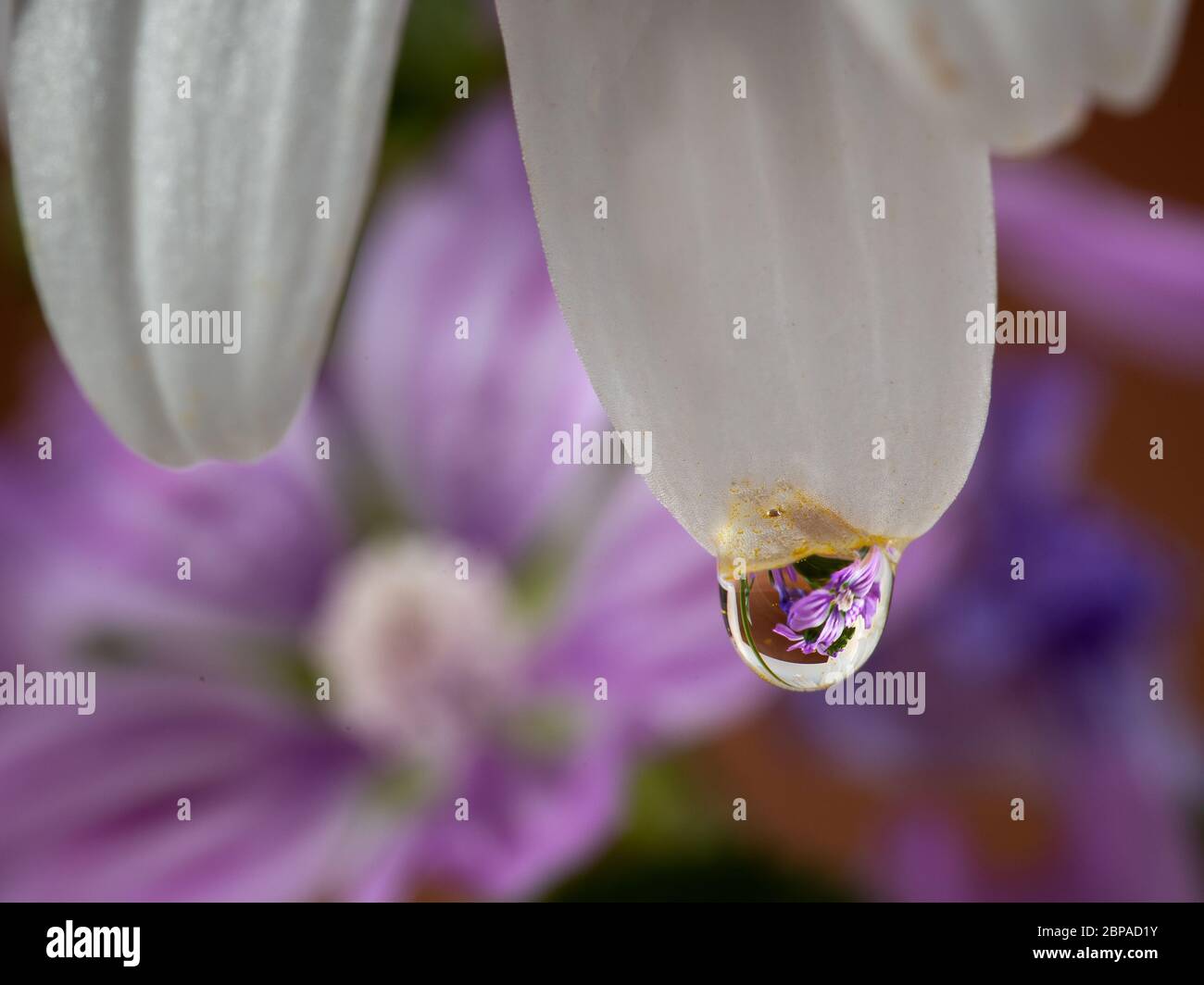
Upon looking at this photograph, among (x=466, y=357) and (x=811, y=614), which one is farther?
(x=466, y=357)

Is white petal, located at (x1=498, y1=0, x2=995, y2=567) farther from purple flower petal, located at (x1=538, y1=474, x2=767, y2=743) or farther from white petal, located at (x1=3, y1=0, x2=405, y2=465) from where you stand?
purple flower petal, located at (x1=538, y1=474, x2=767, y2=743)

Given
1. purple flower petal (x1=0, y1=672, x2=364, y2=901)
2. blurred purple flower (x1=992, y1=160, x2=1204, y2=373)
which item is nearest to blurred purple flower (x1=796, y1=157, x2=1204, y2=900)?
blurred purple flower (x1=992, y1=160, x2=1204, y2=373)

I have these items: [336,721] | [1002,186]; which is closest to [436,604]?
[336,721]

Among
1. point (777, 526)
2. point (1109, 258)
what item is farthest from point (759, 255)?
point (1109, 258)

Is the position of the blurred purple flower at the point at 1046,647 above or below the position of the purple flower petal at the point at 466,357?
below

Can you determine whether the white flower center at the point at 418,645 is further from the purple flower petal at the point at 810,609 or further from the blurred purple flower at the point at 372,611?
the purple flower petal at the point at 810,609

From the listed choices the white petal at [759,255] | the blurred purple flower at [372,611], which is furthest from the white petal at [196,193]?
the blurred purple flower at [372,611]

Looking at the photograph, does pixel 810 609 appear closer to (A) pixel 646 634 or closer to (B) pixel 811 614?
(B) pixel 811 614
